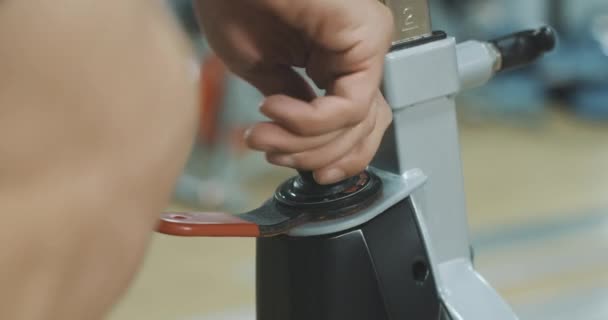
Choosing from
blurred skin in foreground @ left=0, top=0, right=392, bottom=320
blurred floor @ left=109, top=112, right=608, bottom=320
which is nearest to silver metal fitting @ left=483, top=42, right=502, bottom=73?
blurred skin in foreground @ left=0, top=0, right=392, bottom=320

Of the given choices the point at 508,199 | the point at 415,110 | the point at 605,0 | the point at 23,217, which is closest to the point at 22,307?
the point at 23,217

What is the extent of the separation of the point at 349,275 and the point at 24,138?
31cm

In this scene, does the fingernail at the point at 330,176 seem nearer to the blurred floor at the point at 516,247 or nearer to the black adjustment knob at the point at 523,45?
the black adjustment knob at the point at 523,45

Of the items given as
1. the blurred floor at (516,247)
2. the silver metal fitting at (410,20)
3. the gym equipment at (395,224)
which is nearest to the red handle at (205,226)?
the gym equipment at (395,224)

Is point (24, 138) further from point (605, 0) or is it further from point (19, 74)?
point (605, 0)

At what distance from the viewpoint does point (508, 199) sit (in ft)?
5.80

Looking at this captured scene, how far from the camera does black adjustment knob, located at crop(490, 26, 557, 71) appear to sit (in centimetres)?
66

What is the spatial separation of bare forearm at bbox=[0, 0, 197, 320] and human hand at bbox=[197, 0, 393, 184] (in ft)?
0.58

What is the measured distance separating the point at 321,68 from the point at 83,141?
0.27m

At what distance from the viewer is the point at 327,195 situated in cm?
55

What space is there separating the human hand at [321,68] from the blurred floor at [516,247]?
904 mm

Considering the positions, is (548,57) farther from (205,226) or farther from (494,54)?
(205,226)

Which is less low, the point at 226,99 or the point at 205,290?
the point at 226,99

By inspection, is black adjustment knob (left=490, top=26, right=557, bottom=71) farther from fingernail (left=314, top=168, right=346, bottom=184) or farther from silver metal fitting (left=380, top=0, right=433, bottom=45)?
fingernail (left=314, top=168, right=346, bottom=184)
